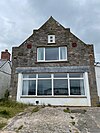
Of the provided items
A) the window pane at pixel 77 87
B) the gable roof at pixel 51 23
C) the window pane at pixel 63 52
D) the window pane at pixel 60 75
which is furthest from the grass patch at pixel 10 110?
the gable roof at pixel 51 23

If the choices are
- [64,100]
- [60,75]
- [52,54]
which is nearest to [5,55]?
[52,54]

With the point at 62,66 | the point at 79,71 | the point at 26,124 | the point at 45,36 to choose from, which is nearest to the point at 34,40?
the point at 45,36

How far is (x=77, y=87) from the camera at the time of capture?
1464 centimetres

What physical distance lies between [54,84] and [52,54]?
3.05 m

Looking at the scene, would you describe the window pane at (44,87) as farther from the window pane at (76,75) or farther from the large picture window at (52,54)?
the large picture window at (52,54)

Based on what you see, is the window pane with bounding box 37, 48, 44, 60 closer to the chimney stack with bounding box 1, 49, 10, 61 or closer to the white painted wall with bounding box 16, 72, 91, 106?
the white painted wall with bounding box 16, 72, 91, 106

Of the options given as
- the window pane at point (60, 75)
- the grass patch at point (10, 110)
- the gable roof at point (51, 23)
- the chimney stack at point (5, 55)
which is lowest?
the grass patch at point (10, 110)

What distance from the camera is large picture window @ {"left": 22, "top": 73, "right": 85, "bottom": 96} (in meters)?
14.6

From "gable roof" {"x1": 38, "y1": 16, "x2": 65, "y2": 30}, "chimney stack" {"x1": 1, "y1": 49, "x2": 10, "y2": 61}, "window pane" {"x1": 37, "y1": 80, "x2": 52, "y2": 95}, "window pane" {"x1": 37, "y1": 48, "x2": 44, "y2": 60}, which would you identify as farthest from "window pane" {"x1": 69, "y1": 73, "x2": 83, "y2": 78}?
"chimney stack" {"x1": 1, "y1": 49, "x2": 10, "y2": 61}

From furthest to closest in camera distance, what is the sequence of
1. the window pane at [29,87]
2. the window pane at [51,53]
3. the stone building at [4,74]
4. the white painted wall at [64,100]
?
the stone building at [4,74] < the window pane at [51,53] < the window pane at [29,87] < the white painted wall at [64,100]

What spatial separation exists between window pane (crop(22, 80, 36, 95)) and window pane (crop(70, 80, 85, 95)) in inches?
136

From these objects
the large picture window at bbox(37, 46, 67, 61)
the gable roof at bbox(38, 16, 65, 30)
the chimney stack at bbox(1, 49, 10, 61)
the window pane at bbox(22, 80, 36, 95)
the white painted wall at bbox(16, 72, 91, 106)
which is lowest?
the white painted wall at bbox(16, 72, 91, 106)

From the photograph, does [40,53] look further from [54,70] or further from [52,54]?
[54,70]

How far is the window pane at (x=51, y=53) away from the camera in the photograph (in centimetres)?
1580
